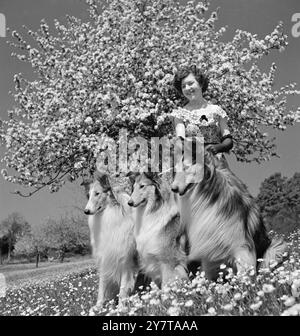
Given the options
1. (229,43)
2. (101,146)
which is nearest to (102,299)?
(101,146)

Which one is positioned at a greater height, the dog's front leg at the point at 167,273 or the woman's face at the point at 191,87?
the woman's face at the point at 191,87

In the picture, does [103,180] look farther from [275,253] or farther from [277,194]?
[277,194]

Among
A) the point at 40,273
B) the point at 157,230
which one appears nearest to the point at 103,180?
the point at 157,230

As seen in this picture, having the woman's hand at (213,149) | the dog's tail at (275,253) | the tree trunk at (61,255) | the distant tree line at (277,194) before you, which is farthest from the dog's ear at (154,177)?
the tree trunk at (61,255)

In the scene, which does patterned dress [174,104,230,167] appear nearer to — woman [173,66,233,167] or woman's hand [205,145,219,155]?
woman [173,66,233,167]

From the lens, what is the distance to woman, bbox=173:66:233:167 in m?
6.45

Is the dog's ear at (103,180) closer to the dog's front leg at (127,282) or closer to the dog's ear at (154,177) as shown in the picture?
the dog's ear at (154,177)

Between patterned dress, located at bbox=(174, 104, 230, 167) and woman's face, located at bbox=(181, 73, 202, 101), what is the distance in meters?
0.21

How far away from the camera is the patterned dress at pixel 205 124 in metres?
6.45

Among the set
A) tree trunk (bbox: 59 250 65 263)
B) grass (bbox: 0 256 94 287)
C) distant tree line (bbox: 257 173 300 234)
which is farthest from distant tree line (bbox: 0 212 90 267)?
distant tree line (bbox: 257 173 300 234)

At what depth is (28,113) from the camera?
1895cm

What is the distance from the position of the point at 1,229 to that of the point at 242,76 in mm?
56793

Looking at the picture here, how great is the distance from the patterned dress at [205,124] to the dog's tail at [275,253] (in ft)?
4.09
